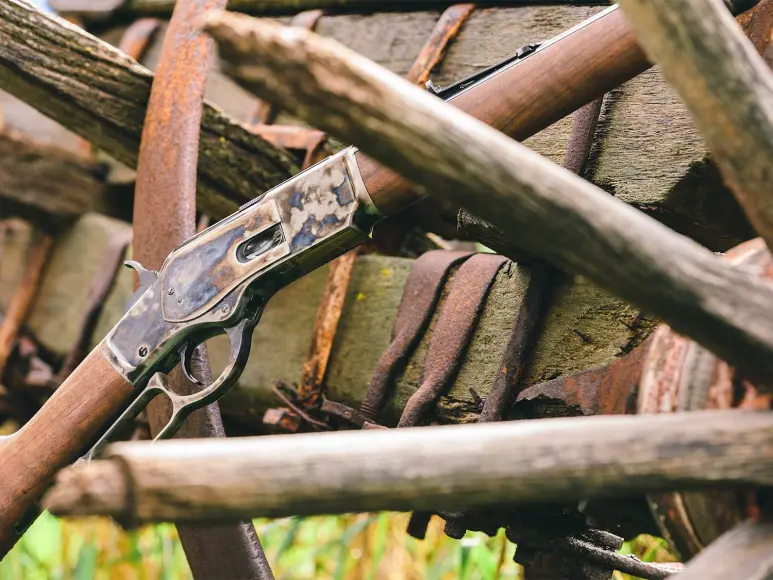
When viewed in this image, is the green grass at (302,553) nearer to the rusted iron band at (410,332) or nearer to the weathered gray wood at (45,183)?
the rusted iron band at (410,332)

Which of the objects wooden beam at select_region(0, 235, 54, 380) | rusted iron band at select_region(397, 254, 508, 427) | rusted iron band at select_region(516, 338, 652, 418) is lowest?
rusted iron band at select_region(516, 338, 652, 418)

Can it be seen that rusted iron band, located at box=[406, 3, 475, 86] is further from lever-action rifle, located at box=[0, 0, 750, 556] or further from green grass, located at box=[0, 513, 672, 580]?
green grass, located at box=[0, 513, 672, 580]

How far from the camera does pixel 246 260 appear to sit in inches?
45.1

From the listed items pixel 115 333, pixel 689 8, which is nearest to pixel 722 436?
pixel 689 8

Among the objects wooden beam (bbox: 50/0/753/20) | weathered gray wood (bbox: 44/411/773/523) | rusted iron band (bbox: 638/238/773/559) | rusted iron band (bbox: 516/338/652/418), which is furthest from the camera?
wooden beam (bbox: 50/0/753/20)

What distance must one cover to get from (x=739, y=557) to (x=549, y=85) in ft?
1.92

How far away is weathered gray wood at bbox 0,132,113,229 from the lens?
213cm

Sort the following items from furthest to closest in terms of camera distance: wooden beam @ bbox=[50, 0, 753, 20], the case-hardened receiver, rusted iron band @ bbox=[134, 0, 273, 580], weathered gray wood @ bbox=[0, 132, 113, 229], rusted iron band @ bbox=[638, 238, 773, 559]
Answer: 1. weathered gray wood @ bbox=[0, 132, 113, 229]
2. wooden beam @ bbox=[50, 0, 753, 20]
3. rusted iron band @ bbox=[134, 0, 273, 580]
4. the case-hardened receiver
5. rusted iron band @ bbox=[638, 238, 773, 559]

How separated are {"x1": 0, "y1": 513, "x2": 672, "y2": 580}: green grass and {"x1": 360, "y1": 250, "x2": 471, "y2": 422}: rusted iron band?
0.67m

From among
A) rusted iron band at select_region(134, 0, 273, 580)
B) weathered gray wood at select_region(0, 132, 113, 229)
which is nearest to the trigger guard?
rusted iron band at select_region(134, 0, 273, 580)

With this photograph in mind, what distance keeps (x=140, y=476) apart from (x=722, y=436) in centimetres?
43

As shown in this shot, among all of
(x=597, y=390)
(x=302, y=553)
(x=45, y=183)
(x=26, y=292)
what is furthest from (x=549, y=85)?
(x=26, y=292)

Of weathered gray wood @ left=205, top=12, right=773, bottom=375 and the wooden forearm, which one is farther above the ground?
the wooden forearm

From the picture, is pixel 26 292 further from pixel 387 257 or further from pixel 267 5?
pixel 387 257
